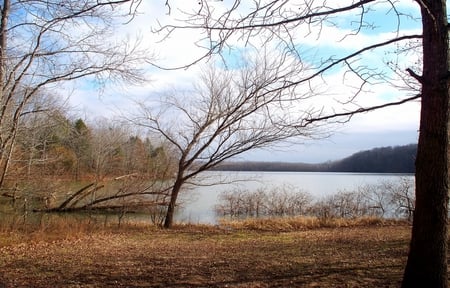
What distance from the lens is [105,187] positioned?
70.3 feet

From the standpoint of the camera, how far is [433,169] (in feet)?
14.2

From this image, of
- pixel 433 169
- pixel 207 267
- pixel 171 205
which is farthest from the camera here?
pixel 171 205

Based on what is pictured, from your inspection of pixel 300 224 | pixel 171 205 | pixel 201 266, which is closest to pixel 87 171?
pixel 171 205

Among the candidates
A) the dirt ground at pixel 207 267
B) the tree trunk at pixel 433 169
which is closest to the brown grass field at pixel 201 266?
the dirt ground at pixel 207 267

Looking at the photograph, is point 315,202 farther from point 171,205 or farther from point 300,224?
point 171,205

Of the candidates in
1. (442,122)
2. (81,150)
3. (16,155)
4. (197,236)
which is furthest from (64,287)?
(81,150)

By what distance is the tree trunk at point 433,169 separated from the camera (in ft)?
14.1

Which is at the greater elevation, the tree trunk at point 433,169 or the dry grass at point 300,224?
the tree trunk at point 433,169

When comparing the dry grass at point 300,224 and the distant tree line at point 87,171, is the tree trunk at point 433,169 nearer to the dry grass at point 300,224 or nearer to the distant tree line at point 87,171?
the dry grass at point 300,224

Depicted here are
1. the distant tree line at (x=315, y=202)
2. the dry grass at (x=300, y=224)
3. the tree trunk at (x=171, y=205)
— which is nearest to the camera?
the dry grass at (x=300, y=224)

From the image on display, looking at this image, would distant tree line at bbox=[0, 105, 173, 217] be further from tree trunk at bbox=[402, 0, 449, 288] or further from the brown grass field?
tree trunk at bbox=[402, 0, 449, 288]

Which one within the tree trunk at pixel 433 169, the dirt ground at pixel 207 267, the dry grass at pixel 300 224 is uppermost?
the tree trunk at pixel 433 169

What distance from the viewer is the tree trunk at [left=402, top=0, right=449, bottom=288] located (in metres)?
4.31

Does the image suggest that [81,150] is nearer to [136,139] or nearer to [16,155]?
[136,139]
